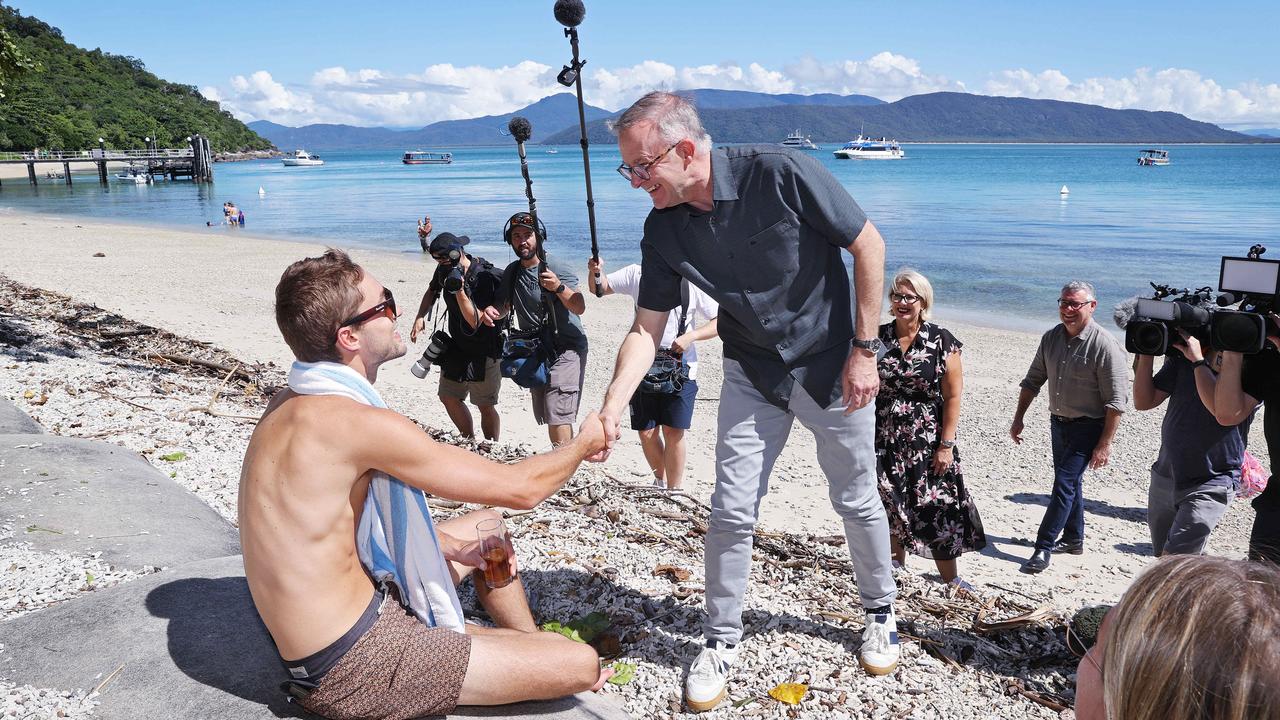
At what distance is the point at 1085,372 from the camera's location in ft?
19.0

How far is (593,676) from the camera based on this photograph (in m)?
2.98

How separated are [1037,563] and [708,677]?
383cm

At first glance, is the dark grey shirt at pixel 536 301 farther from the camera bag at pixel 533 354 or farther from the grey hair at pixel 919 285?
the grey hair at pixel 919 285

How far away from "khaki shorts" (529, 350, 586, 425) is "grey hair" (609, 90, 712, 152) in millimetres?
3309

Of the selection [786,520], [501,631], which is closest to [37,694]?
[501,631]

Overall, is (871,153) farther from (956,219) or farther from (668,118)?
(668,118)

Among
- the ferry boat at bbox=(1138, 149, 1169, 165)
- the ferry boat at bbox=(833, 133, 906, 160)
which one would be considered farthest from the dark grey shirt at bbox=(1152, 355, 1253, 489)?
the ferry boat at bbox=(833, 133, 906, 160)

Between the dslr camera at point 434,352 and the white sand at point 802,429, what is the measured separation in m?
1.63

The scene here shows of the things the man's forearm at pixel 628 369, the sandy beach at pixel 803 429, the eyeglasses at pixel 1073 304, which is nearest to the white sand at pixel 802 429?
the sandy beach at pixel 803 429

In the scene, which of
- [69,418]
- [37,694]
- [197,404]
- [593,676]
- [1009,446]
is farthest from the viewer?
[1009,446]

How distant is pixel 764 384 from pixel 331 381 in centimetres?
167

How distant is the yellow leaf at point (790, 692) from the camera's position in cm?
333

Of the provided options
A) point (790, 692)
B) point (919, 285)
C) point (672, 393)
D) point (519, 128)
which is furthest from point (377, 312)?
point (519, 128)

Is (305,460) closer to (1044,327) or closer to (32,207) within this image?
(1044,327)
